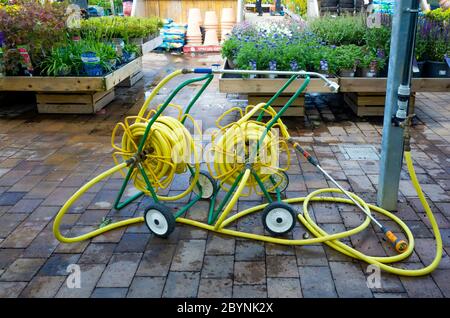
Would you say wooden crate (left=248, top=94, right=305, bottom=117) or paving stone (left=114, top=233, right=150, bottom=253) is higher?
wooden crate (left=248, top=94, right=305, bottom=117)

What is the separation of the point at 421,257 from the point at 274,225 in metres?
1.00

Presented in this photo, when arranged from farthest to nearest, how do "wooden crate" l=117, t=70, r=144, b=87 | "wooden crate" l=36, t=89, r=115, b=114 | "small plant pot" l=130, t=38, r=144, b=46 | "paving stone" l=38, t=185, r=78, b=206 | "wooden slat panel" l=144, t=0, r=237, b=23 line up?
1. "wooden slat panel" l=144, t=0, r=237, b=23
2. "small plant pot" l=130, t=38, r=144, b=46
3. "wooden crate" l=117, t=70, r=144, b=87
4. "wooden crate" l=36, t=89, r=115, b=114
5. "paving stone" l=38, t=185, r=78, b=206

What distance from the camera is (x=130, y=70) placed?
295 inches

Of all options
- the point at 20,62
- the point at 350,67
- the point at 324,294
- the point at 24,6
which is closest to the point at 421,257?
the point at 324,294

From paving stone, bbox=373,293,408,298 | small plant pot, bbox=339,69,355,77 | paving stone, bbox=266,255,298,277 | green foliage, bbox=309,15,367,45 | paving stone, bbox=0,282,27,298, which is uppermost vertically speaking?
green foliage, bbox=309,15,367,45

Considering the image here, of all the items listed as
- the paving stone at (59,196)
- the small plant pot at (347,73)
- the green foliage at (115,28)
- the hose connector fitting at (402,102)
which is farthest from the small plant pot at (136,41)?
the hose connector fitting at (402,102)

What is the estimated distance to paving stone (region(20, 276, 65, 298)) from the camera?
278 cm

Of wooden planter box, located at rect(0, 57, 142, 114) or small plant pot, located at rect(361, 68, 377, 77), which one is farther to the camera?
wooden planter box, located at rect(0, 57, 142, 114)

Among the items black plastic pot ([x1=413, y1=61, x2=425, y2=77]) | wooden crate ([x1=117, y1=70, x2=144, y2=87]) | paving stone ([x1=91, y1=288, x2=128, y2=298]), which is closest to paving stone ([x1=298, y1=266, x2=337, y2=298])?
paving stone ([x1=91, y1=288, x2=128, y2=298])

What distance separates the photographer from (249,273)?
295cm

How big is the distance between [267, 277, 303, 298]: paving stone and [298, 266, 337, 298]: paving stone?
0.04m

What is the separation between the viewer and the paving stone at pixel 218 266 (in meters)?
2.95

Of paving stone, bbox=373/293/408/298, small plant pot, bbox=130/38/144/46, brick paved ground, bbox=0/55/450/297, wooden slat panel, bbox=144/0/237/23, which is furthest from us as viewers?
wooden slat panel, bbox=144/0/237/23

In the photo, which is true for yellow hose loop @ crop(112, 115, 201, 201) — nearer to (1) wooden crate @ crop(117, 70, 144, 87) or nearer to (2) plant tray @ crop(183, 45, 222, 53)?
(1) wooden crate @ crop(117, 70, 144, 87)
